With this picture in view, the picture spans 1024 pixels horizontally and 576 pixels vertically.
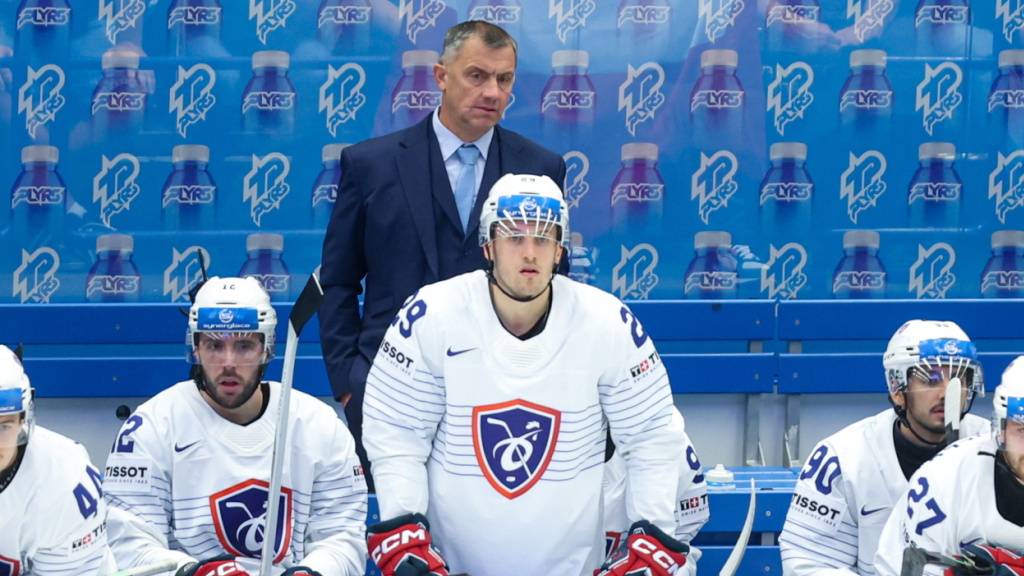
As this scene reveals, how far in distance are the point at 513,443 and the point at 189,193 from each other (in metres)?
2.96

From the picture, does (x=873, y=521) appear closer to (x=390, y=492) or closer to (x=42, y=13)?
(x=390, y=492)

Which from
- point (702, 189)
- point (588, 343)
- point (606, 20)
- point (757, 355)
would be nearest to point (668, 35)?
point (606, 20)

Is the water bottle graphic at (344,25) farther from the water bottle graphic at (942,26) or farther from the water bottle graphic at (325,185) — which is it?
the water bottle graphic at (942,26)

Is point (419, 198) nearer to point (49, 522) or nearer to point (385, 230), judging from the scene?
point (385, 230)

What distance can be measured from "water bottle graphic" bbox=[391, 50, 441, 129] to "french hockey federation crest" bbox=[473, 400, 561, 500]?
107 inches

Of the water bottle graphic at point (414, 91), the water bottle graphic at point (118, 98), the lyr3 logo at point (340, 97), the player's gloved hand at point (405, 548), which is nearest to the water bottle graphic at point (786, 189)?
the water bottle graphic at point (414, 91)

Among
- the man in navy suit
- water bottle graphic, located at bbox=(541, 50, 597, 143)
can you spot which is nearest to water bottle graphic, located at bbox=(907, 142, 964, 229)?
water bottle graphic, located at bbox=(541, 50, 597, 143)

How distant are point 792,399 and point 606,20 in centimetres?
171

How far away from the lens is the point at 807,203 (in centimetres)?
623

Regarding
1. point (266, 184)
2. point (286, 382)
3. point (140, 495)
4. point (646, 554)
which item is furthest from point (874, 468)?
point (266, 184)

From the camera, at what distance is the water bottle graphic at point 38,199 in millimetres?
6137

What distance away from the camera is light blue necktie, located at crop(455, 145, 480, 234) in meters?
4.55

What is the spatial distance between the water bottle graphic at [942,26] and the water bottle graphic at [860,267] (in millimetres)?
788

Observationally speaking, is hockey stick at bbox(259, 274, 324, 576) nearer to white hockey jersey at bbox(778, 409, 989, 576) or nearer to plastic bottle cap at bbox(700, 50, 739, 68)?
white hockey jersey at bbox(778, 409, 989, 576)
